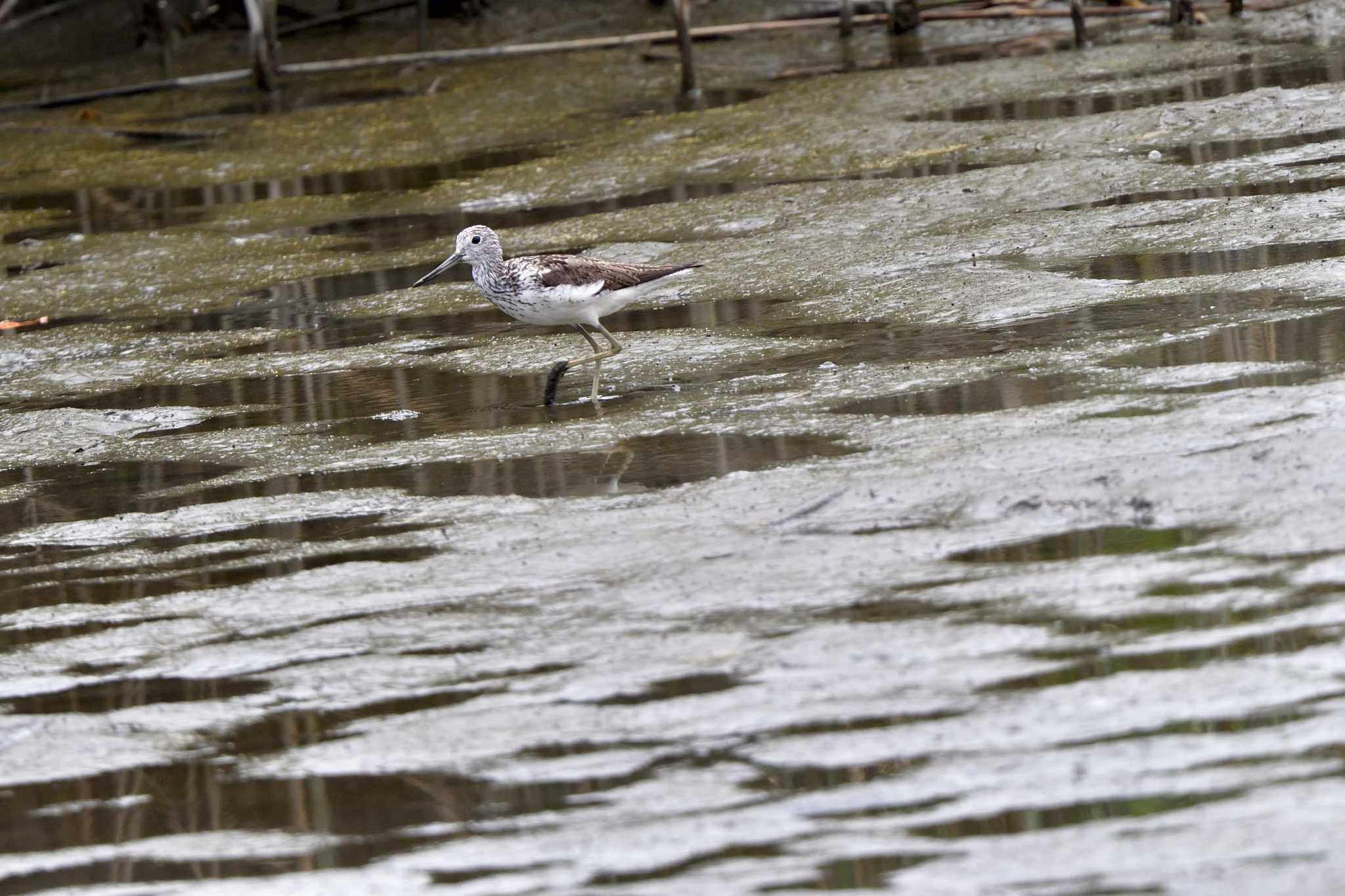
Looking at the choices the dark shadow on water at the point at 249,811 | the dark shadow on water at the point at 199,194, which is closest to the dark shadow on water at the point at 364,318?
the dark shadow on water at the point at 199,194

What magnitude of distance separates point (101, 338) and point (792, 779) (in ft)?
26.3

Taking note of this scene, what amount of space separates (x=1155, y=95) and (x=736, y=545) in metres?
9.43

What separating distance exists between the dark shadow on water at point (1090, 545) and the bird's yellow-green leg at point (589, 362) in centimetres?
321

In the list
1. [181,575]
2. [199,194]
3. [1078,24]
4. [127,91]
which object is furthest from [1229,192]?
[127,91]

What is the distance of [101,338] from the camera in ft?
36.3

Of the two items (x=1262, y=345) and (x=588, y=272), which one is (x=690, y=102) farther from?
(x=1262, y=345)

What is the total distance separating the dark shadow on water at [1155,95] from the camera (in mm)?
13477

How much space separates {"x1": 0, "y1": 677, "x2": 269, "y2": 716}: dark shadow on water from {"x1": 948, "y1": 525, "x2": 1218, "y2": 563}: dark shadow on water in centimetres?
206

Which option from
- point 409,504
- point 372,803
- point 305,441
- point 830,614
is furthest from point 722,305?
point 372,803

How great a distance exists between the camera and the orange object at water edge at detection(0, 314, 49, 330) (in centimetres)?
1173

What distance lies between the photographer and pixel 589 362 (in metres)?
8.88

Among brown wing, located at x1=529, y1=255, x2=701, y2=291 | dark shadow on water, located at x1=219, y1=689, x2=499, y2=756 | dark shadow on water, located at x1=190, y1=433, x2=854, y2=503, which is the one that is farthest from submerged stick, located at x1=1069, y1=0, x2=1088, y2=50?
dark shadow on water, located at x1=219, y1=689, x2=499, y2=756

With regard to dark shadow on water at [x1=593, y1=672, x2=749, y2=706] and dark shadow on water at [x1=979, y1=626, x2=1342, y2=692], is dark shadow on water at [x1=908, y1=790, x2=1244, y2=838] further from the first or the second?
dark shadow on water at [x1=593, y1=672, x2=749, y2=706]

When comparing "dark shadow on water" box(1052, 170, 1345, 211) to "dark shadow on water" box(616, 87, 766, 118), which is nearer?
"dark shadow on water" box(1052, 170, 1345, 211)
